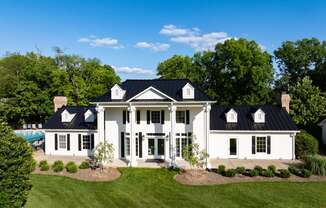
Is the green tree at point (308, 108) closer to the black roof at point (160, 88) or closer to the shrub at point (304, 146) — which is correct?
the shrub at point (304, 146)

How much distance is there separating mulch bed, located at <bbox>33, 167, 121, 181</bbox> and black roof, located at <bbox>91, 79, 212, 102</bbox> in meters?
6.90

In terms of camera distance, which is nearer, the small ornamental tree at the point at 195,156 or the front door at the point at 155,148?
the small ornamental tree at the point at 195,156

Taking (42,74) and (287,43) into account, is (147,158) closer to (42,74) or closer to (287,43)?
(42,74)

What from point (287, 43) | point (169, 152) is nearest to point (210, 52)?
point (287, 43)

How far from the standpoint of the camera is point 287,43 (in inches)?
2096

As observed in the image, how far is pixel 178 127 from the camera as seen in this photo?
27.8 m

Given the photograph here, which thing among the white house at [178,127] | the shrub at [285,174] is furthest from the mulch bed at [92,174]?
the shrub at [285,174]

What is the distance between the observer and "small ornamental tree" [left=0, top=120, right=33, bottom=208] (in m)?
13.0

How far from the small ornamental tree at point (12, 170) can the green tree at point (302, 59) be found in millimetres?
47460

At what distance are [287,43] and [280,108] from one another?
2719cm

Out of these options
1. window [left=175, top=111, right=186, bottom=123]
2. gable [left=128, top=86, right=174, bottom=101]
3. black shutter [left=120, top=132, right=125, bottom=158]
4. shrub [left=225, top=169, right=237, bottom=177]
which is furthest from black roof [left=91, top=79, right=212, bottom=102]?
shrub [left=225, top=169, right=237, bottom=177]

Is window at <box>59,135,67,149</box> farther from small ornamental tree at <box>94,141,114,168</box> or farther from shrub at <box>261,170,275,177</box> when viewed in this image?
shrub at <box>261,170,275,177</box>

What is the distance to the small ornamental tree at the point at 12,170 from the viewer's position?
1305 centimetres

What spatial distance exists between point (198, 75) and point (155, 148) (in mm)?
26578
